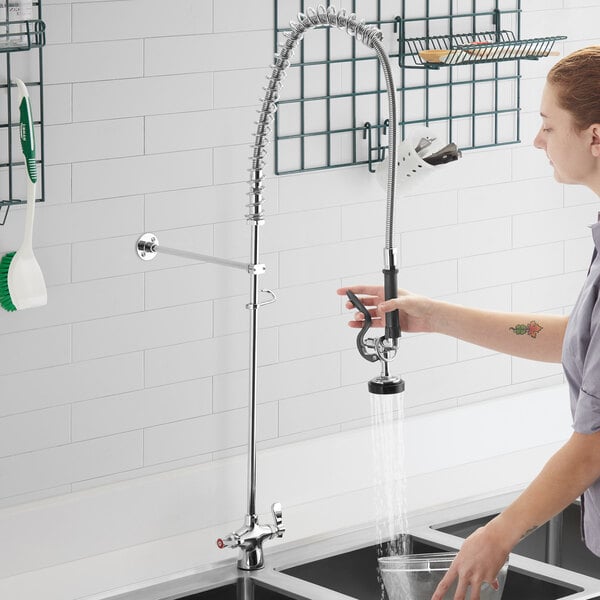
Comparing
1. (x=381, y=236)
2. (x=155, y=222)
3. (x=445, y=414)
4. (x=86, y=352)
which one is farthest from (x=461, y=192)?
(x=86, y=352)

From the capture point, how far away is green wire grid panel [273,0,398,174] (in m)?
2.61

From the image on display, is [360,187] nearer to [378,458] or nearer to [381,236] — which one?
[381,236]

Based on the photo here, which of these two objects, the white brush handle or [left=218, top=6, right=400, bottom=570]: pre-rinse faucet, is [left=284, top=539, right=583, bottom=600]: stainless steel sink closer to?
[left=218, top=6, right=400, bottom=570]: pre-rinse faucet

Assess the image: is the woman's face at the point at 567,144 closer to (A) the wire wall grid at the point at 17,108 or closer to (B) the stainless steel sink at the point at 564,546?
(A) the wire wall grid at the point at 17,108

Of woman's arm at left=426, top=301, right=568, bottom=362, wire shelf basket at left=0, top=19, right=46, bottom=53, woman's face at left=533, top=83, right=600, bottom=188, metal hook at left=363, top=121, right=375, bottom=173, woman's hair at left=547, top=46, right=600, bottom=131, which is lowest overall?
woman's arm at left=426, top=301, right=568, bottom=362

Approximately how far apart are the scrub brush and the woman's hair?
2.94 ft

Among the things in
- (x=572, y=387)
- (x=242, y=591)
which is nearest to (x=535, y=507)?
(x=572, y=387)

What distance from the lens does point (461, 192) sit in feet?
9.62

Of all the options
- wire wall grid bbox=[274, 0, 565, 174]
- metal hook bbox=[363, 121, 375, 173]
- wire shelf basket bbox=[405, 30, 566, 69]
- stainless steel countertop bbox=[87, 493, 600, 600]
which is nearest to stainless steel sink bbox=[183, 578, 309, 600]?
stainless steel countertop bbox=[87, 493, 600, 600]

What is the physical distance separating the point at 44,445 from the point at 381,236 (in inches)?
34.3

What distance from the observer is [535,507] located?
170 centimetres

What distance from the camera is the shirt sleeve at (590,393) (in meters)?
1.69

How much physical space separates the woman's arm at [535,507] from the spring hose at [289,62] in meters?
0.52

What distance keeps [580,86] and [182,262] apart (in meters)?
0.98
